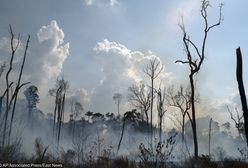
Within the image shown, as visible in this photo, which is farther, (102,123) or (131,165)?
(102,123)

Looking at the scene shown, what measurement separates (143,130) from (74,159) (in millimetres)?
46948

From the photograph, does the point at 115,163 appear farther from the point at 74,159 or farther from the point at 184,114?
the point at 184,114

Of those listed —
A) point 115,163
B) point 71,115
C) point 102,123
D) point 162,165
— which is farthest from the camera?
point 102,123

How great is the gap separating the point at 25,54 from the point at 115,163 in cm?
1162

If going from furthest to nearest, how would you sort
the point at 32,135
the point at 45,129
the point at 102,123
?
the point at 102,123, the point at 45,129, the point at 32,135

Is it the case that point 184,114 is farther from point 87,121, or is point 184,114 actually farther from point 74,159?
point 87,121

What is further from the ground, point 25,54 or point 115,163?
point 25,54

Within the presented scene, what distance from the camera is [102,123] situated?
7456cm

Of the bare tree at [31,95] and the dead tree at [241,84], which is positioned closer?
the dead tree at [241,84]

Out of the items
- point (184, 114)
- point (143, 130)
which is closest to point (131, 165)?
point (184, 114)

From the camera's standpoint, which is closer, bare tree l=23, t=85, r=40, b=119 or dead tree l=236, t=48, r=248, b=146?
dead tree l=236, t=48, r=248, b=146

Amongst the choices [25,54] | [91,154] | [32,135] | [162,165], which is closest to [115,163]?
[91,154]

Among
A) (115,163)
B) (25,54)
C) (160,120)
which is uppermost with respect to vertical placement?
(25,54)

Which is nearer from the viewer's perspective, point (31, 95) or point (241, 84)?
point (241, 84)
